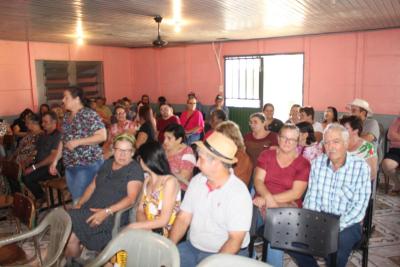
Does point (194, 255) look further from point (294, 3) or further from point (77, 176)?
point (294, 3)

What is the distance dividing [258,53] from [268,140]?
17.5 ft

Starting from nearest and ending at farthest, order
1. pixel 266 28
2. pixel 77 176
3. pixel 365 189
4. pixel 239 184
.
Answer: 1. pixel 239 184
2. pixel 365 189
3. pixel 77 176
4. pixel 266 28

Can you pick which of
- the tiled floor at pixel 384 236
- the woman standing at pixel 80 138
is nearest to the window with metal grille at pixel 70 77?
→ the tiled floor at pixel 384 236

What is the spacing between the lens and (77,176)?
3586 millimetres

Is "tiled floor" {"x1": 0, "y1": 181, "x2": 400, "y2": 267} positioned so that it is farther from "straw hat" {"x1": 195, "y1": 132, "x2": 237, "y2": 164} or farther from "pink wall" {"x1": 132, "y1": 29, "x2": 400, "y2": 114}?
"pink wall" {"x1": 132, "y1": 29, "x2": 400, "y2": 114}

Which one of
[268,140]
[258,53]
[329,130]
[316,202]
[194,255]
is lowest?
[194,255]

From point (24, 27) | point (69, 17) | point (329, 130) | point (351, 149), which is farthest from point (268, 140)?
point (24, 27)

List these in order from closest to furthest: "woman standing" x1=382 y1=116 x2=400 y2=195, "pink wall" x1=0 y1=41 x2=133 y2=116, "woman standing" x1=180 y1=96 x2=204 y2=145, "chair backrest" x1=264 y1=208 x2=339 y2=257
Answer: "chair backrest" x1=264 y1=208 x2=339 y2=257
"woman standing" x1=382 y1=116 x2=400 y2=195
"woman standing" x1=180 y1=96 x2=204 y2=145
"pink wall" x1=0 y1=41 x2=133 y2=116

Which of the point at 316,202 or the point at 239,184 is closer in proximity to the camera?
the point at 239,184

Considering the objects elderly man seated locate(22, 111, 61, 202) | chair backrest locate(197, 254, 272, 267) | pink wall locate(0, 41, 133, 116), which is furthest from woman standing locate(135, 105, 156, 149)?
pink wall locate(0, 41, 133, 116)

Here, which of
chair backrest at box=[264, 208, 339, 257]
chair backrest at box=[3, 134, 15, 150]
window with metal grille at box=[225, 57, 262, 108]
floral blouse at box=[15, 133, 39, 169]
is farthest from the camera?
window with metal grille at box=[225, 57, 262, 108]

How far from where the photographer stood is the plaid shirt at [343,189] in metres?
2.65

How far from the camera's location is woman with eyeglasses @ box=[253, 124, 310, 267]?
2.99 meters

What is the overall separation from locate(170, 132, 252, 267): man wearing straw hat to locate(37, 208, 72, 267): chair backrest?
75 cm
